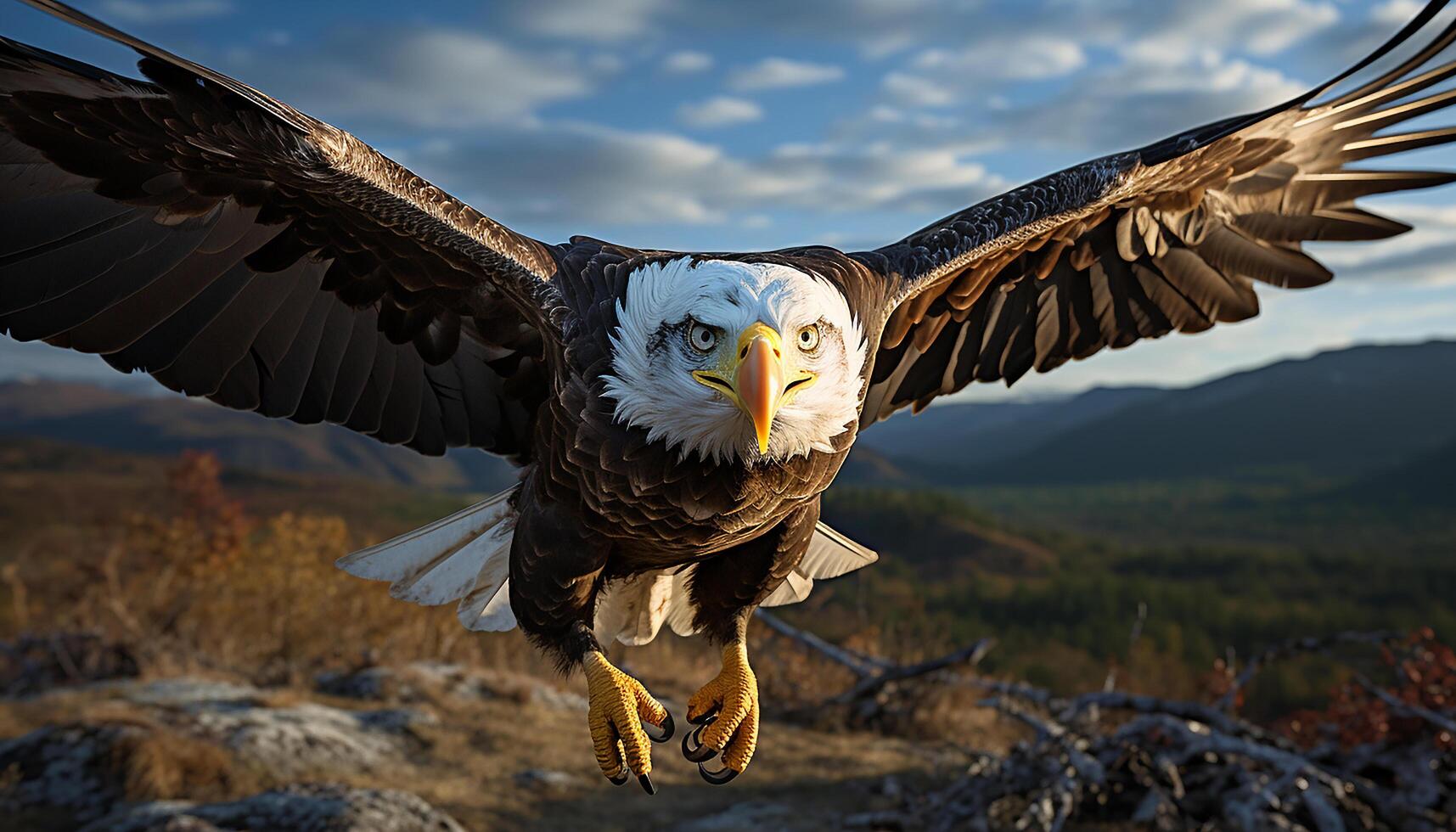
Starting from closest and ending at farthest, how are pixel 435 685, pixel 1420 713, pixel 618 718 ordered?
1. pixel 618 718
2. pixel 1420 713
3. pixel 435 685

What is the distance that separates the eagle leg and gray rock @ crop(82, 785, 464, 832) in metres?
2.19

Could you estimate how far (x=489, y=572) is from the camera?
150 inches

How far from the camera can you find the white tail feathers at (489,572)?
3773 millimetres

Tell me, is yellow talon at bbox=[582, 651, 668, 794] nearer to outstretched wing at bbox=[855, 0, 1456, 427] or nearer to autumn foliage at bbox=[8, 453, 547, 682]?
outstretched wing at bbox=[855, 0, 1456, 427]

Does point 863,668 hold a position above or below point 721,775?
below

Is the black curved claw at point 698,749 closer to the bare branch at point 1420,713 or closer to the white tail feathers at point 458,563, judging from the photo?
the white tail feathers at point 458,563

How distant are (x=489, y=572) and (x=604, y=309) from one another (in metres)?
1.54

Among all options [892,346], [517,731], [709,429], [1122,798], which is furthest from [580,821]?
[709,429]

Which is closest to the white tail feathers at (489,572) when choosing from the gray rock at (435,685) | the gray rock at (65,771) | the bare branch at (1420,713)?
the gray rock at (65,771)

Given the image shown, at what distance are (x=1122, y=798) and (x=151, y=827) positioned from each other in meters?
5.05

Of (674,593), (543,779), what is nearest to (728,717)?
(674,593)

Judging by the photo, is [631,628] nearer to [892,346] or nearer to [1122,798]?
[892,346]

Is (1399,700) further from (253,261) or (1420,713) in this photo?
(253,261)

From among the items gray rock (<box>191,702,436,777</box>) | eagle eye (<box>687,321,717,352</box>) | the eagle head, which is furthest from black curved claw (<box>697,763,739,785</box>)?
gray rock (<box>191,702,436,777</box>)
